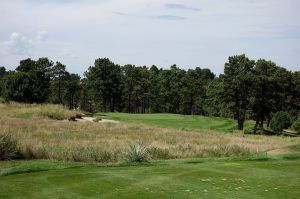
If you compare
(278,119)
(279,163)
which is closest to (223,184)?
(279,163)

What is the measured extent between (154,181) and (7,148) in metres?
8.70

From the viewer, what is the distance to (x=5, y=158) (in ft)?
57.8

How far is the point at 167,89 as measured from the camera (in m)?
116

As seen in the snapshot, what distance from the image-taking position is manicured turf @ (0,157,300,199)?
10117 mm

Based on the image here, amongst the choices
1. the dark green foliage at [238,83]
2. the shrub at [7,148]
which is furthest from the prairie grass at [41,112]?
the shrub at [7,148]

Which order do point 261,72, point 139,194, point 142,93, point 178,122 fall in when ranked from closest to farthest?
point 139,194
point 178,122
point 261,72
point 142,93

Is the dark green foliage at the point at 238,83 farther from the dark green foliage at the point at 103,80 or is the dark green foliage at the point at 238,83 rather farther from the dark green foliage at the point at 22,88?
the dark green foliage at the point at 103,80

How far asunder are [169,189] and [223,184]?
1523 millimetres

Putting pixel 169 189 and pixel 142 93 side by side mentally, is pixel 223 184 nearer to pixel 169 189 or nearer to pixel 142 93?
pixel 169 189

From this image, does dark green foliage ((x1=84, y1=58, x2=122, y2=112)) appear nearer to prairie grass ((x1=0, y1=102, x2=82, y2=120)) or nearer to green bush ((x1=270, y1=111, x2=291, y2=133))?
green bush ((x1=270, y1=111, x2=291, y2=133))

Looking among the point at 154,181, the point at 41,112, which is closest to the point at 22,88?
the point at 41,112

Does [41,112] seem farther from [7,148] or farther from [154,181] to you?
[154,181]

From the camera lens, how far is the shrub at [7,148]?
57.9 ft

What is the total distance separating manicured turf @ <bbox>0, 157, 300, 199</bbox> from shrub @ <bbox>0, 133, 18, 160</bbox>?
282cm
